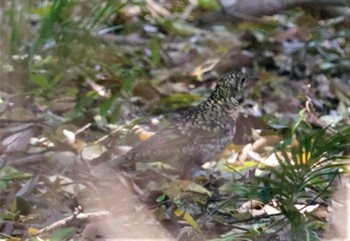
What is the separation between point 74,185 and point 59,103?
3.79 feet

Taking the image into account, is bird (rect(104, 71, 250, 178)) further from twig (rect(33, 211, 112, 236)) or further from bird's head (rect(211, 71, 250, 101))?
twig (rect(33, 211, 112, 236))

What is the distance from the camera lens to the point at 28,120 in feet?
16.4

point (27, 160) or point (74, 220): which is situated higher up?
point (74, 220)

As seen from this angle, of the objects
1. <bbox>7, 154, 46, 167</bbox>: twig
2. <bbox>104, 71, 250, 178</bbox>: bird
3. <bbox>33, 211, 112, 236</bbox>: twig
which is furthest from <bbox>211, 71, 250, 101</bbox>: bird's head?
<bbox>33, 211, 112, 236</bbox>: twig

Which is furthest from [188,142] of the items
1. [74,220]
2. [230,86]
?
[74,220]

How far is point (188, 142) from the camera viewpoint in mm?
4758

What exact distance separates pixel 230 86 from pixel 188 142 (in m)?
0.70

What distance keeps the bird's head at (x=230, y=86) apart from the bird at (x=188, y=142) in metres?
0.19

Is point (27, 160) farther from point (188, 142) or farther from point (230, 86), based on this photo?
point (230, 86)

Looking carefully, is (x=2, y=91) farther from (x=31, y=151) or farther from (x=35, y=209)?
(x=35, y=209)

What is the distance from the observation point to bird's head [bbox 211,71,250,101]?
5.29 meters

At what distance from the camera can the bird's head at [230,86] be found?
5.29 m

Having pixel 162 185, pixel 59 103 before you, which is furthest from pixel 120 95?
pixel 162 185

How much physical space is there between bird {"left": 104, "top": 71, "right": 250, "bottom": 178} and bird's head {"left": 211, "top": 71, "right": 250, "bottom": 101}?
0.19m
